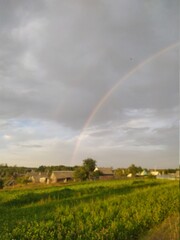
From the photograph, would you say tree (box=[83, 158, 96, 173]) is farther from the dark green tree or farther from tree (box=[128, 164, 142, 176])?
tree (box=[128, 164, 142, 176])

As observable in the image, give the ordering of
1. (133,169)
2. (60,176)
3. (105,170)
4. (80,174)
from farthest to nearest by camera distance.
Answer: (133,169) → (105,170) → (60,176) → (80,174)

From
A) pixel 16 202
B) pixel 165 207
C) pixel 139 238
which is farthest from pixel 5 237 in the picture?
pixel 16 202

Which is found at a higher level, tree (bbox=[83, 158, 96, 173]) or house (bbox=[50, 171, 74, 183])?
tree (bbox=[83, 158, 96, 173])

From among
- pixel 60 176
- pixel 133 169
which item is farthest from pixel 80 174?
pixel 133 169

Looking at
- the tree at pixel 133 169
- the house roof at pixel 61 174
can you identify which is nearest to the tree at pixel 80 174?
the house roof at pixel 61 174

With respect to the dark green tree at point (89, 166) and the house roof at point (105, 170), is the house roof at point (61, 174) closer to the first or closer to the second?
the dark green tree at point (89, 166)

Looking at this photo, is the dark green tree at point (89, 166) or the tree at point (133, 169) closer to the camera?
the dark green tree at point (89, 166)

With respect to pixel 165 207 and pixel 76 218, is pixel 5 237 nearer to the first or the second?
pixel 76 218

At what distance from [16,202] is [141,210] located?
16.5m

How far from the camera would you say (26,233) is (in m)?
12.0

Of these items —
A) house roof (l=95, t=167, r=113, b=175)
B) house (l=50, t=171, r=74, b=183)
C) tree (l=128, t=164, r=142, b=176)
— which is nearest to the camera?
house (l=50, t=171, r=74, b=183)

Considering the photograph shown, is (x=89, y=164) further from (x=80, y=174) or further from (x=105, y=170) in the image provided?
(x=105, y=170)

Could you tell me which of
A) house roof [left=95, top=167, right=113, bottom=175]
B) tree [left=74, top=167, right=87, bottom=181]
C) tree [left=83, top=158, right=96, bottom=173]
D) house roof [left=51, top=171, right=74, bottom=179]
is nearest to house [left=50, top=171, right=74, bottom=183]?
house roof [left=51, top=171, right=74, bottom=179]

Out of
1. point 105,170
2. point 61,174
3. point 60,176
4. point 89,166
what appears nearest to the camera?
point 89,166
